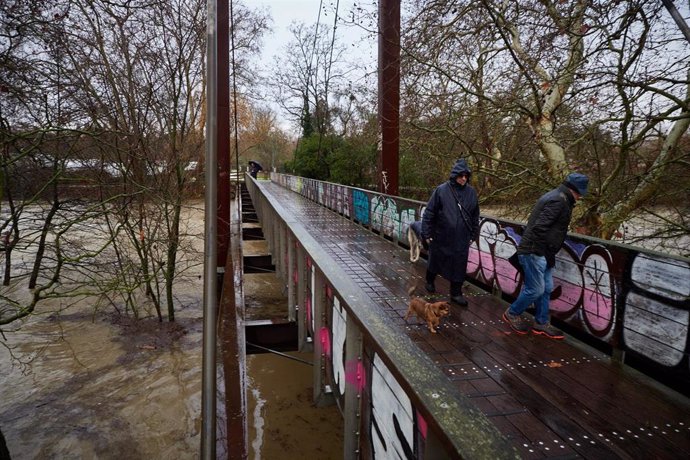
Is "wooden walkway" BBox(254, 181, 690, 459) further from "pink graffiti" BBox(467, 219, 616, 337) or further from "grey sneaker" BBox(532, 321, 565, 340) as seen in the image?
"pink graffiti" BBox(467, 219, 616, 337)

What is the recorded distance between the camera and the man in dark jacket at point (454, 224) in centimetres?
505

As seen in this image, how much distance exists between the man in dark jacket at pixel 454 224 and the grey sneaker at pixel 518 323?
69 cm

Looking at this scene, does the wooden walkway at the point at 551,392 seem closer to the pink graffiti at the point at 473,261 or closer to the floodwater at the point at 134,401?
the pink graffiti at the point at 473,261

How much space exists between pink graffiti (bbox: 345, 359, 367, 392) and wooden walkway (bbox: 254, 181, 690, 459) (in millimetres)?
467

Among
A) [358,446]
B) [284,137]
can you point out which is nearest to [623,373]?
[358,446]

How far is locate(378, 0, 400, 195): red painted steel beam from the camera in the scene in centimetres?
923

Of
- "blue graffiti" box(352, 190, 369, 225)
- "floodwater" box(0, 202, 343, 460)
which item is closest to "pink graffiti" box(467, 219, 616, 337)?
"floodwater" box(0, 202, 343, 460)

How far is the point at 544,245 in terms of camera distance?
4.18m

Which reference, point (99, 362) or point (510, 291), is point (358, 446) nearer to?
point (510, 291)

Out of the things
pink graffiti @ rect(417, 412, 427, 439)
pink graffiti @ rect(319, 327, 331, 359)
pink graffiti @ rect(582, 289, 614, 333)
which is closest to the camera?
pink graffiti @ rect(417, 412, 427, 439)

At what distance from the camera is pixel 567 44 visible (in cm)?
777

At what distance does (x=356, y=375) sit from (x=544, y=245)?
2.29 metres

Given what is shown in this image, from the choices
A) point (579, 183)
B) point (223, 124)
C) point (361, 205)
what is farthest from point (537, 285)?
point (223, 124)

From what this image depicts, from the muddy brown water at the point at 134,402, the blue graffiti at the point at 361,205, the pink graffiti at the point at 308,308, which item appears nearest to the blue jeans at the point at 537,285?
the pink graffiti at the point at 308,308
